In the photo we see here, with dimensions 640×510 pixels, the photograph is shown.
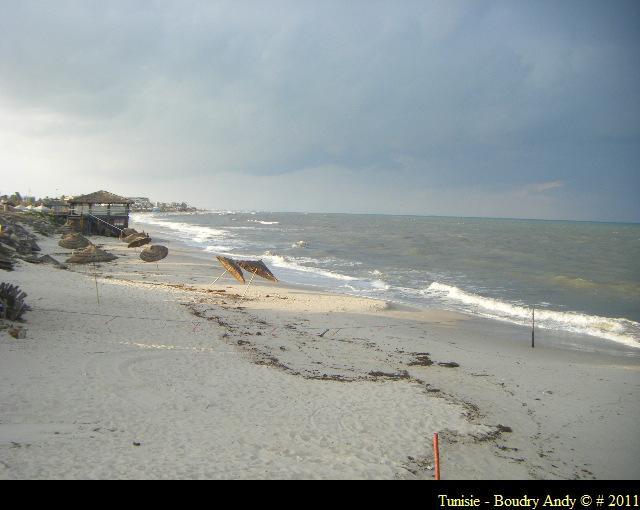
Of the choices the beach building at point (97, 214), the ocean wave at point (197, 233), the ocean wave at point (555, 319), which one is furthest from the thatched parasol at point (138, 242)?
the ocean wave at point (555, 319)

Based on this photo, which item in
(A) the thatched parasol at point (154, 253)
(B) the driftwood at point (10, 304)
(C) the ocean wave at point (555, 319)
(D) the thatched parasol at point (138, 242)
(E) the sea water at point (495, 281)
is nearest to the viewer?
(B) the driftwood at point (10, 304)

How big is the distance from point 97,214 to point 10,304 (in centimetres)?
3264

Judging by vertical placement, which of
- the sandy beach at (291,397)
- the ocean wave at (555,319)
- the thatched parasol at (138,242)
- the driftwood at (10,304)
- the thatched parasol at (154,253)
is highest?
the thatched parasol at (138,242)

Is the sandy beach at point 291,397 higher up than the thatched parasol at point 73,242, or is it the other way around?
the thatched parasol at point 73,242

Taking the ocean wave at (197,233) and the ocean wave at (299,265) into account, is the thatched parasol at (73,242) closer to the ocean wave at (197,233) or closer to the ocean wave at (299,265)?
the ocean wave at (299,265)

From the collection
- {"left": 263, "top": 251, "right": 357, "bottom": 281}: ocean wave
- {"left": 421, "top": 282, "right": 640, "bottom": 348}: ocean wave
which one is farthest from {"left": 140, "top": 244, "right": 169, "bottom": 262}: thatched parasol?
{"left": 421, "top": 282, "right": 640, "bottom": 348}: ocean wave

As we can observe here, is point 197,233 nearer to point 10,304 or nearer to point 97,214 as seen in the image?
→ point 97,214

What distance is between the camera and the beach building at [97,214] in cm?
3744

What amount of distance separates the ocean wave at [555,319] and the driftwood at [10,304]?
15.3 meters

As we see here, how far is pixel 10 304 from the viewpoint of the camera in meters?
10.0

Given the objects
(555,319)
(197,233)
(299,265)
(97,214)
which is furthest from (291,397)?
(197,233)

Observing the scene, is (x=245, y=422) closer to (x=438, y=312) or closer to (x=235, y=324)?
(x=235, y=324)

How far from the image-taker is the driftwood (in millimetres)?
9750

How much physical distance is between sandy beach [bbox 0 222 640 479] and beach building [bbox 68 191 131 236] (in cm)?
2610
